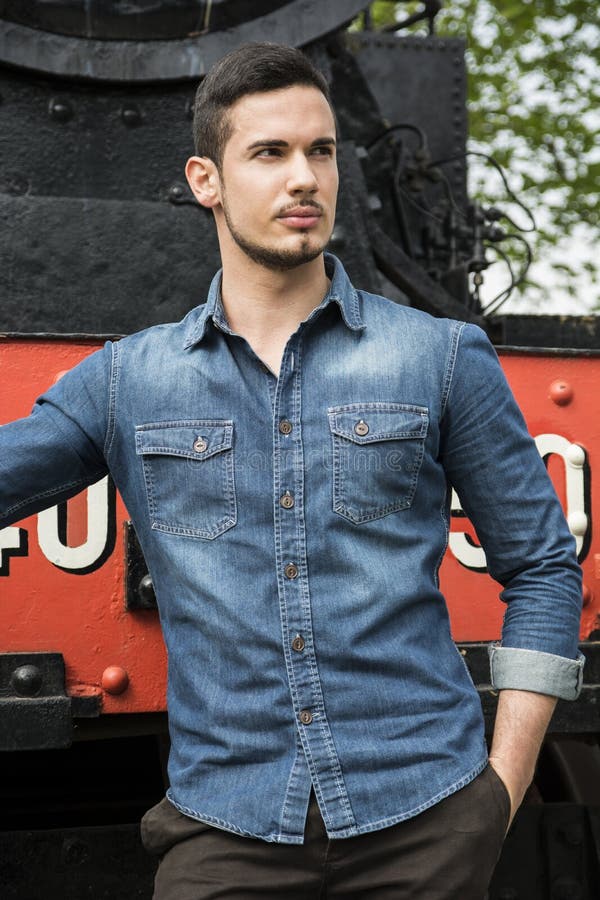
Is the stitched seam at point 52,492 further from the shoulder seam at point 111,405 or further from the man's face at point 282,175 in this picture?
the man's face at point 282,175

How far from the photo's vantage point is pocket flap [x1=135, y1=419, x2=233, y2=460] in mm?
1557

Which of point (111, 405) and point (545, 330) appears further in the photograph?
point (545, 330)

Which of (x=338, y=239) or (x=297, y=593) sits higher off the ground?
(x=338, y=239)

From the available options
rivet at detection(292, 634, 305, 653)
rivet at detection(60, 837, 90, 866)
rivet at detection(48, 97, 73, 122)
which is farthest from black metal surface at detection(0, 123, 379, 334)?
rivet at detection(292, 634, 305, 653)

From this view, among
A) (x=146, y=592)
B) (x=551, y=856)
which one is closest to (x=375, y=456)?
(x=146, y=592)

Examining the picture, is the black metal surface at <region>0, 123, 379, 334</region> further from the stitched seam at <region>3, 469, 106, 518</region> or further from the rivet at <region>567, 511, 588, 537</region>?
the stitched seam at <region>3, 469, 106, 518</region>

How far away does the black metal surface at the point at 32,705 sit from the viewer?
1996mm

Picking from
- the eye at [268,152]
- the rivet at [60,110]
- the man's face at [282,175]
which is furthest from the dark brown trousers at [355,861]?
the rivet at [60,110]

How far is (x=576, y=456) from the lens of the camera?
2.32 m

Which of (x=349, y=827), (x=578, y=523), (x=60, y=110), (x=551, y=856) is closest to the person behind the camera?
(x=349, y=827)

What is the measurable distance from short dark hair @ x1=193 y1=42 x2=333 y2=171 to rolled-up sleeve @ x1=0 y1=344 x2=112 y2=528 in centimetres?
32

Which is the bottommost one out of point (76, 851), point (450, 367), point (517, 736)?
point (76, 851)

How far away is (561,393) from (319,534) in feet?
3.18

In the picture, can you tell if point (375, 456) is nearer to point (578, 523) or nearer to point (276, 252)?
point (276, 252)
